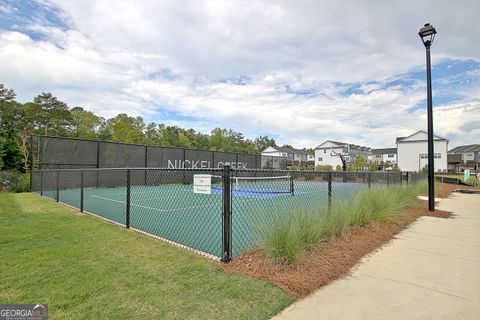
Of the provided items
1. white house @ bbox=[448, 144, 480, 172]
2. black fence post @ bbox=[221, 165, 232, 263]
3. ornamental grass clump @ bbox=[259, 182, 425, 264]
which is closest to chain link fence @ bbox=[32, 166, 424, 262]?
black fence post @ bbox=[221, 165, 232, 263]

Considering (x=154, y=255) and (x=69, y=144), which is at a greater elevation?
(x=69, y=144)

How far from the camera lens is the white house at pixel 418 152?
50.7 metres

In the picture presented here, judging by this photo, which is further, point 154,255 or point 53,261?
point 154,255

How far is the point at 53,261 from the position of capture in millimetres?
3771

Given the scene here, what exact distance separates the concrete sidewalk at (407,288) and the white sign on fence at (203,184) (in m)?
1.90

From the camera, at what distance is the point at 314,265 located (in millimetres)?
3592

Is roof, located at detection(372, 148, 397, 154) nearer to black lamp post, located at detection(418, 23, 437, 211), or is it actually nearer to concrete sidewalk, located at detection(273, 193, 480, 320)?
black lamp post, located at detection(418, 23, 437, 211)

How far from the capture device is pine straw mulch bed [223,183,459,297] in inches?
122

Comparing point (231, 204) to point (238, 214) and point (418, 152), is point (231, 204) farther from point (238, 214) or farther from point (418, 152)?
point (418, 152)

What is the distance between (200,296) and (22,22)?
1280 cm

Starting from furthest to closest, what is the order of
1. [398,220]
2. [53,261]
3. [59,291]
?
[398,220]
[53,261]
[59,291]

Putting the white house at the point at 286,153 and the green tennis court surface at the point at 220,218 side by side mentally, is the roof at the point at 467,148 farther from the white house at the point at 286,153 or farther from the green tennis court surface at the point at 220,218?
the green tennis court surface at the point at 220,218

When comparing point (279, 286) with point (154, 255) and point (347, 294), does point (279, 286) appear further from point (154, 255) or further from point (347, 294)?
point (154, 255)

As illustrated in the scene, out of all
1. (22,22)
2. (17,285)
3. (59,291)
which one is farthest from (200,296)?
(22,22)
